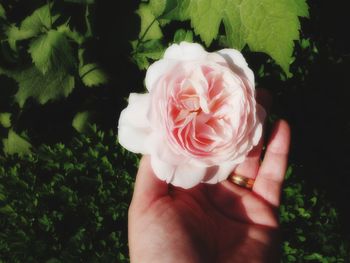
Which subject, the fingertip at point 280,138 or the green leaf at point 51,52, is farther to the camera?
the green leaf at point 51,52

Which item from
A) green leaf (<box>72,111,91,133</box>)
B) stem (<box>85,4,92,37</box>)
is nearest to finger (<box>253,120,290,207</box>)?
stem (<box>85,4,92,37</box>)

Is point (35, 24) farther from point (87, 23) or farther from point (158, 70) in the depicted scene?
point (158, 70)

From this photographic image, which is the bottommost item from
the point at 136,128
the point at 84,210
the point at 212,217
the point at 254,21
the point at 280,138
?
the point at 84,210

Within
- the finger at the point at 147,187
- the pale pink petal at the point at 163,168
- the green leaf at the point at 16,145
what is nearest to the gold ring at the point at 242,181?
the finger at the point at 147,187

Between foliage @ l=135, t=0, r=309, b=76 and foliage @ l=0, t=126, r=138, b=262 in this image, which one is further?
foliage @ l=0, t=126, r=138, b=262

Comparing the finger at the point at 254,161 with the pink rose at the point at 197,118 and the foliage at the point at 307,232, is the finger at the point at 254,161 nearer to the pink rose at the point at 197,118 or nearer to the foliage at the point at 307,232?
the pink rose at the point at 197,118

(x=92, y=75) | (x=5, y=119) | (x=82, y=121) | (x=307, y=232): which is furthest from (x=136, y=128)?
(x=307, y=232)

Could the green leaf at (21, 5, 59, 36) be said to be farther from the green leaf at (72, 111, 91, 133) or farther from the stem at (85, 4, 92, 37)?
the green leaf at (72, 111, 91, 133)
